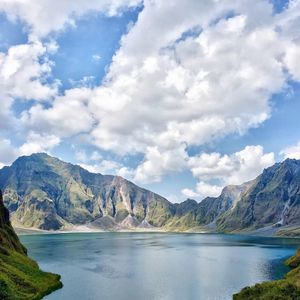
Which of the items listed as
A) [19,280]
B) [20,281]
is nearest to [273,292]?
[20,281]

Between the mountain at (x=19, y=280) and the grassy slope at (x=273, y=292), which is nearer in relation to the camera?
the grassy slope at (x=273, y=292)

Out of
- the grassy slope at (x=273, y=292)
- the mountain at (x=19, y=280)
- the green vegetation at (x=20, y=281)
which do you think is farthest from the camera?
the mountain at (x=19, y=280)

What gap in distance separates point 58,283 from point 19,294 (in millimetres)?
25966

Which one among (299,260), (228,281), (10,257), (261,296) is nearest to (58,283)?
(10,257)

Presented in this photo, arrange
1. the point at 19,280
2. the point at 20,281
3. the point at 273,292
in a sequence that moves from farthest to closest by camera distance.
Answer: the point at 19,280, the point at 20,281, the point at 273,292

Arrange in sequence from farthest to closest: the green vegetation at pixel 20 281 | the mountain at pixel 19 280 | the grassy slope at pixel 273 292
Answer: the mountain at pixel 19 280
the green vegetation at pixel 20 281
the grassy slope at pixel 273 292

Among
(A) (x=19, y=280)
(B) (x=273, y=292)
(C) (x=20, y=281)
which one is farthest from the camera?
(A) (x=19, y=280)

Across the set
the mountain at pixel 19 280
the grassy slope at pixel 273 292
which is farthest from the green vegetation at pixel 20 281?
the grassy slope at pixel 273 292

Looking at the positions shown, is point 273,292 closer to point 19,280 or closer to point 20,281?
point 20,281

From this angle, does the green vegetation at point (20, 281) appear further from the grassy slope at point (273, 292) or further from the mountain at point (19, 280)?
the grassy slope at point (273, 292)

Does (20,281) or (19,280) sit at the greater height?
(19,280)

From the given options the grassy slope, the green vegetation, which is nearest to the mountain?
the green vegetation

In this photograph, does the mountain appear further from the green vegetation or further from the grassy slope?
the grassy slope

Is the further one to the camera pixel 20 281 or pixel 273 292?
pixel 20 281
